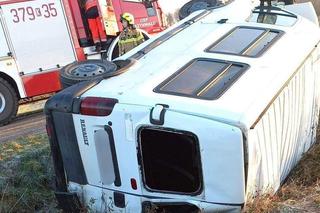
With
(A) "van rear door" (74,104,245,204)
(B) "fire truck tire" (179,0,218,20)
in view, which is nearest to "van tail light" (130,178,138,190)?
(A) "van rear door" (74,104,245,204)

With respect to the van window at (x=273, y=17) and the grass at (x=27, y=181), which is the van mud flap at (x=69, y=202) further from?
the van window at (x=273, y=17)

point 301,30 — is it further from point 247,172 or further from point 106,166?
point 106,166

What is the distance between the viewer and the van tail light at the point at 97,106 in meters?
4.12

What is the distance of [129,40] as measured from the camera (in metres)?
8.65

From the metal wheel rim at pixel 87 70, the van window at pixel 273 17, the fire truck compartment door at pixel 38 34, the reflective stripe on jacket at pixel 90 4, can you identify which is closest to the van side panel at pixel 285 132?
the van window at pixel 273 17

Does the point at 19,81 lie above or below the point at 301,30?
below

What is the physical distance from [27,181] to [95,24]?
A: 5.72 meters

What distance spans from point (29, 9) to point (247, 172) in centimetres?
703

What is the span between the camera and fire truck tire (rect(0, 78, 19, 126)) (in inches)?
385

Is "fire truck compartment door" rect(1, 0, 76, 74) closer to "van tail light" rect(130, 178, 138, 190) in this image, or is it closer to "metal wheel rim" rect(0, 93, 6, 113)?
"metal wheel rim" rect(0, 93, 6, 113)

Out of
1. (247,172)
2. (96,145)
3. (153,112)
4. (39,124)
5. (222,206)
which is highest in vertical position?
(153,112)

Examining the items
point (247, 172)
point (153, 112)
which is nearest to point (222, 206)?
point (247, 172)

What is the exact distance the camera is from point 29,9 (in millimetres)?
9727

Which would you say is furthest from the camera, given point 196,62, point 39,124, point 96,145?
point 39,124
